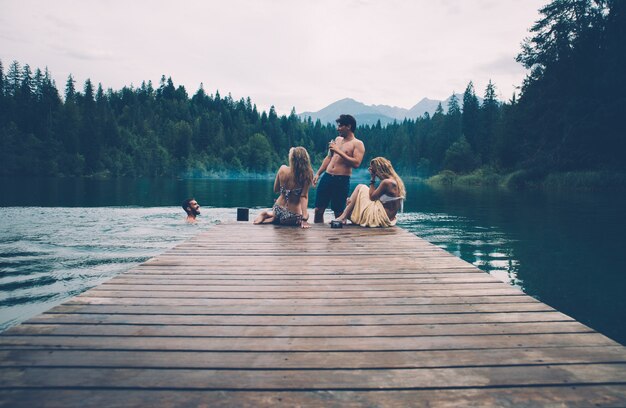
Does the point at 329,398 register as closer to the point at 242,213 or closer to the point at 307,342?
the point at 307,342

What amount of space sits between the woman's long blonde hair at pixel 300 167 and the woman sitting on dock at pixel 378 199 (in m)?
1.16

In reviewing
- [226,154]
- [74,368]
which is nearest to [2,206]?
[74,368]

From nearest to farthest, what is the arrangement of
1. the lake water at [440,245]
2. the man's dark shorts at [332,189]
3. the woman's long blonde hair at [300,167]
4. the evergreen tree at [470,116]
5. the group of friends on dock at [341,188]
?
the lake water at [440,245]
the woman's long blonde hair at [300,167]
the group of friends on dock at [341,188]
the man's dark shorts at [332,189]
the evergreen tree at [470,116]

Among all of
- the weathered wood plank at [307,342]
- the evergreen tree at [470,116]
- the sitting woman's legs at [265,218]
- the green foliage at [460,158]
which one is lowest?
the weathered wood plank at [307,342]

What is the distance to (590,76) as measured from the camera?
4031 cm

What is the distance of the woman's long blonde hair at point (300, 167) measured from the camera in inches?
326

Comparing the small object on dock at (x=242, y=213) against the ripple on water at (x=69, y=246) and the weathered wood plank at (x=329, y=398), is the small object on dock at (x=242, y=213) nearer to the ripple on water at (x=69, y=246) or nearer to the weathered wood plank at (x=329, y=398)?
the ripple on water at (x=69, y=246)

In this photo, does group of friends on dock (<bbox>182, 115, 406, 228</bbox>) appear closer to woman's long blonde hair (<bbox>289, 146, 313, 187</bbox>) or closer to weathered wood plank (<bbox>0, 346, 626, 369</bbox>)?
woman's long blonde hair (<bbox>289, 146, 313, 187</bbox>)

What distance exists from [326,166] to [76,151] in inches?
3257

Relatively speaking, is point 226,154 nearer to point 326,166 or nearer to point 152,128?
point 152,128

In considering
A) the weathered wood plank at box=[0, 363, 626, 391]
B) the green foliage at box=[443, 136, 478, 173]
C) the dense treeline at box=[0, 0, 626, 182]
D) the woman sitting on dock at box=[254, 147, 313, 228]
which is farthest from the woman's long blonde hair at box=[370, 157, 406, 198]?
the green foliage at box=[443, 136, 478, 173]

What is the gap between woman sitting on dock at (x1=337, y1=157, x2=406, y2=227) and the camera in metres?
8.69

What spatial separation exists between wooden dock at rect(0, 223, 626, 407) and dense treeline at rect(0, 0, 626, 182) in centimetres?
4145

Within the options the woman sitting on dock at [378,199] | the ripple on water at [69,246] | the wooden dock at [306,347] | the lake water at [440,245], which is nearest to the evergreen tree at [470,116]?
the lake water at [440,245]
